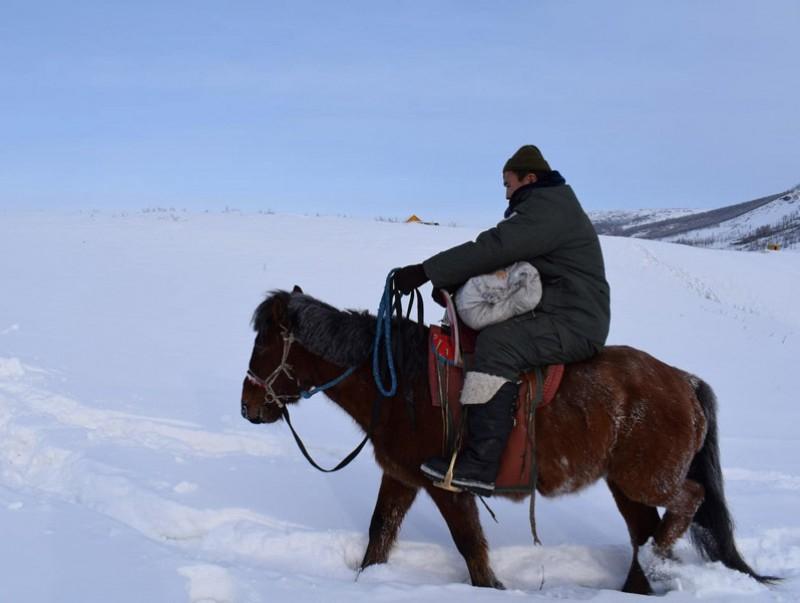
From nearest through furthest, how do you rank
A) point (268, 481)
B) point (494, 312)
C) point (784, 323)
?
point (494, 312) → point (268, 481) → point (784, 323)

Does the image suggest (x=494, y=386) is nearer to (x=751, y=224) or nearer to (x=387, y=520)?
(x=387, y=520)

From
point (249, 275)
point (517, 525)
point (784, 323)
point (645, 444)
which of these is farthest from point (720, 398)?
point (249, 275)

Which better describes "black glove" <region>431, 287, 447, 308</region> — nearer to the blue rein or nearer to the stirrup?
the blue rein

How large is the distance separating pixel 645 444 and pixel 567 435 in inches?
20.1

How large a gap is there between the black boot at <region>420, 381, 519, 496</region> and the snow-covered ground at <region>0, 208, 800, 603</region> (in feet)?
2.09

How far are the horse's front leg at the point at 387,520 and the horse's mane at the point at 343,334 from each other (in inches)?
34.7

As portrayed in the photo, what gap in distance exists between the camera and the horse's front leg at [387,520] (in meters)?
4.70

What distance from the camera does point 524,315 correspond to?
4.13 meters

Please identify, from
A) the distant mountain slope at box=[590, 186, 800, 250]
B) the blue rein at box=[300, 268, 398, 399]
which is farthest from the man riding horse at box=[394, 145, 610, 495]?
the distant mountain slope at box=[590, 186, 800, 250]

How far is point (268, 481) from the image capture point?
19.5ft

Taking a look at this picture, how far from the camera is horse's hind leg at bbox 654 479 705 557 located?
438 cm

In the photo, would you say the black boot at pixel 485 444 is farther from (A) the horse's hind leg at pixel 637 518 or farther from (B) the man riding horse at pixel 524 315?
(A) the horse's hind leg at pixel 637 518

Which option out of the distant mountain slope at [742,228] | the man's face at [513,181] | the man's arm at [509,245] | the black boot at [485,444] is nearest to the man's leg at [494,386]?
the black boot at [485,444]

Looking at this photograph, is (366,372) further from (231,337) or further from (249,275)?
(249,275)
